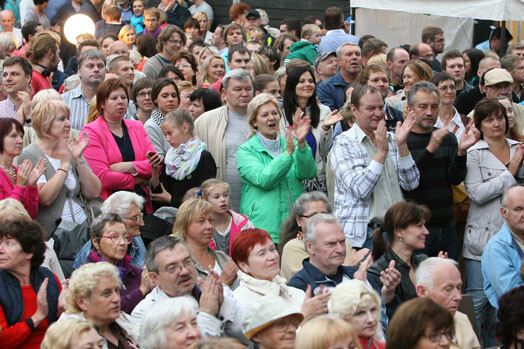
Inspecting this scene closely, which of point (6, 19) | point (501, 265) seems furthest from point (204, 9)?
point (501, 265)

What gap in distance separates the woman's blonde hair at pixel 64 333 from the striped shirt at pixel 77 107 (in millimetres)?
4000

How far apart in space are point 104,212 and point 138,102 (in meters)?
2.63

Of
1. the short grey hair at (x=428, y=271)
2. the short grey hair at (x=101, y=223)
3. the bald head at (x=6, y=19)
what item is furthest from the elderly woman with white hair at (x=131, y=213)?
the bald head at (x=6, y=19)

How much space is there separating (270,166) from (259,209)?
1.29 ft

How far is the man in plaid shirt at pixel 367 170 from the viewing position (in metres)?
6.73

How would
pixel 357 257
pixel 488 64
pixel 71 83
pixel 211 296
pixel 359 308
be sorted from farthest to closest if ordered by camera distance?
pixel 488 64 → pixel 71 83 → pixel 357 257 → pixel 211 296 → pixel 359 308

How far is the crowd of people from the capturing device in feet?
16.3

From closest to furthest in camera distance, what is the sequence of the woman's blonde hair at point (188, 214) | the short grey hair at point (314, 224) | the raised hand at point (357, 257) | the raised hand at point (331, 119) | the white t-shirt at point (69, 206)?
the short grey hair at point (314, 224) → the raised hand at point (357, 257) → the woman's blonde hair at point (188, 214) → the white t-shirt at point (69, 206) → the raised hand at point (331, 119)

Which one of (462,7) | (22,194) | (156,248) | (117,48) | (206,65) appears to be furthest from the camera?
(462,7)

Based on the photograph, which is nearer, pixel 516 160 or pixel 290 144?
pixel 290 144

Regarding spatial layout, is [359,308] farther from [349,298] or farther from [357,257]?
[357,257]

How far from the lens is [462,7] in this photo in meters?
11.8

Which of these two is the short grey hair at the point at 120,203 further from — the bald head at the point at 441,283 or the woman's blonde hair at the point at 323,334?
the woman's blonde hair at the point at 323,334

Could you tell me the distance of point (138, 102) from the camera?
28.1 ft
